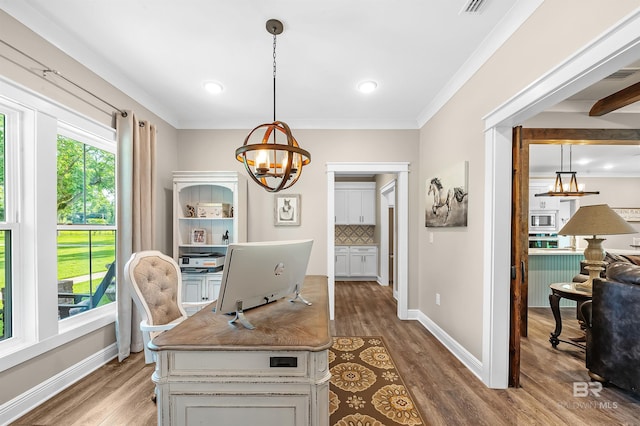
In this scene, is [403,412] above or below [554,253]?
below

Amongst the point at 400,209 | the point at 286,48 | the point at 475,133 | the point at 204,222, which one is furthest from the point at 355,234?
the point at 286,48

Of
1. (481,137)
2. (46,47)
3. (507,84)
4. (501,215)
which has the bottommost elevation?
(501,215)

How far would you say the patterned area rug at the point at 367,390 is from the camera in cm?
190

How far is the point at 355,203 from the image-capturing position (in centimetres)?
695

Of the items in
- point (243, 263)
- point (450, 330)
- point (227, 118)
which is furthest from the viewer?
point (227, 118)

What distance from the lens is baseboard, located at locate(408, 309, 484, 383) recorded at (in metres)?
2.46

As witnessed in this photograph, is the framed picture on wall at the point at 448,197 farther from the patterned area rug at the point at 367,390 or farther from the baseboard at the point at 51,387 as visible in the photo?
the baseboard at the point at 51,387

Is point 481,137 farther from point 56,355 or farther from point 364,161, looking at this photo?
point 56,355

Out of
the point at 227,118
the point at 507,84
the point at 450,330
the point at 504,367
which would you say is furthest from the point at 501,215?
the point at 227,118

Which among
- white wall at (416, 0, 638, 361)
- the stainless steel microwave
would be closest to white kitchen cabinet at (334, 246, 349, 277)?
white wall at (416, 0, 638, 361)

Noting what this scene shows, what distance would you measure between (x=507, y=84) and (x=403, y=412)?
7.75 ft

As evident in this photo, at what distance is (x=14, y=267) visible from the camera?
1.94 meters

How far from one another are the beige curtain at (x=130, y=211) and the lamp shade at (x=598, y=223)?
13.4 feet

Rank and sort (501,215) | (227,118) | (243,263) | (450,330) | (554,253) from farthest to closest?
(554,253)
(227,118)
(450,330)
(501,215)
(243,263)
